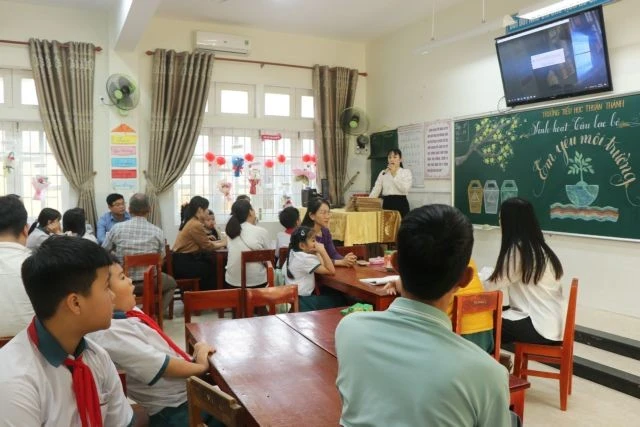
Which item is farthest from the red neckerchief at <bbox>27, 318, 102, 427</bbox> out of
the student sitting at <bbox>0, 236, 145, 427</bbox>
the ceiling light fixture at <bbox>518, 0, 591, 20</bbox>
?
the ceiling light fixture at <bbox>518, 0, 591, 20</bbox>

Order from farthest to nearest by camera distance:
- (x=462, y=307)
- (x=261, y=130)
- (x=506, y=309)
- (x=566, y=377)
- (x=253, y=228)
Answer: (x=261, y=130)
(x=253, y=228)
(x=506, y=309)
(x=566, y=377)
(x=462, y=307)

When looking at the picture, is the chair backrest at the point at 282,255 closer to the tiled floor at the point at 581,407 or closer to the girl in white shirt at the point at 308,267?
the girl in white shirt at the point at 308,267

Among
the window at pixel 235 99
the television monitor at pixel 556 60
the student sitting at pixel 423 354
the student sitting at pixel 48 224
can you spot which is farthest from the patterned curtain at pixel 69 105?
the student sitting at pixel 423 354

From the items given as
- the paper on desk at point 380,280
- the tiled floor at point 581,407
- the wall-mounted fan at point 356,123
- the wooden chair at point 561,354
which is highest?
the wall-mounted fan at point 356,123

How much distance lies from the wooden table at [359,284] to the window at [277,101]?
419 cm

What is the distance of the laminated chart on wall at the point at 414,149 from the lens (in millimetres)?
6980

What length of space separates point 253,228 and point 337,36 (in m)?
4.24

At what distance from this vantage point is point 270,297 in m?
2.88

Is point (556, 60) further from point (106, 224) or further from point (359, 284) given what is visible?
point (106, 224)

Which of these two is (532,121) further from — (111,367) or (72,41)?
(72,41)

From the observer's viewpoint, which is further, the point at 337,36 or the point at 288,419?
the point at 337,36

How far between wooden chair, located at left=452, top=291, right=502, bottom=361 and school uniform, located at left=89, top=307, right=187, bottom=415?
1338 mm

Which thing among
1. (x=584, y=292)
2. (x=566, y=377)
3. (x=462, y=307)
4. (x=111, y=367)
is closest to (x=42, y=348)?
(x=111, y=367)

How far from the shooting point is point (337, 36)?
7750mm
